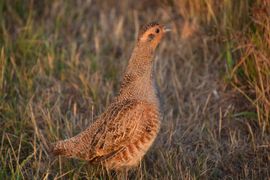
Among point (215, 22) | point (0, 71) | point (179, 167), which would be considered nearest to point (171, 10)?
point (215, 22)

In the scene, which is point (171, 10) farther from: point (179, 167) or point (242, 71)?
point (179, 167)

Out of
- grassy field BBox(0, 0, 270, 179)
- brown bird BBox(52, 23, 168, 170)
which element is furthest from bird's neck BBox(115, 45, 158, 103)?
grassy field BBox(0, 0, 270, 179)

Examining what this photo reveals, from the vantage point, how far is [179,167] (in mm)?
5012

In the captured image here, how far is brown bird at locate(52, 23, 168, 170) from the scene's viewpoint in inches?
192

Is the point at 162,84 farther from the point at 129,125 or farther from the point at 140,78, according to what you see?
the point at 129,125

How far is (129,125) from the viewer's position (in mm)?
4883

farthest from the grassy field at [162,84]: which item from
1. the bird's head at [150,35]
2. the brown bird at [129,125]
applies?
the bird's head at [150,35]

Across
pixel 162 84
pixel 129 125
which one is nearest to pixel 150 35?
pixel 129 125

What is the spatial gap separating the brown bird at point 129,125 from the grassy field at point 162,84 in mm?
174

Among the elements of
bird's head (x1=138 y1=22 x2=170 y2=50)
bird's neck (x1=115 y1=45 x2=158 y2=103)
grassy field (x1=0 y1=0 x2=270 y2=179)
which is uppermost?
bird's head (x1=138 y1=22 x2=170 y2=50)

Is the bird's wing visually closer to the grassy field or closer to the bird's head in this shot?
the grassy field

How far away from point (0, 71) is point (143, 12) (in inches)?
112

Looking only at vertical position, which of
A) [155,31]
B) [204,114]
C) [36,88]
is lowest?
[204,114]

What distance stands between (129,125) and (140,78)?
1.35 feet
